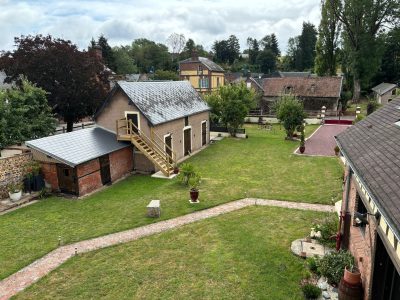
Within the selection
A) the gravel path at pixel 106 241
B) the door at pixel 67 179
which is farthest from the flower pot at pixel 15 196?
the gravel path at pixel 106 241

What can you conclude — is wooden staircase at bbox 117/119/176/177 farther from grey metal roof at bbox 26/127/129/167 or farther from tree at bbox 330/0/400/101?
tree at bbox 330/0/400/101

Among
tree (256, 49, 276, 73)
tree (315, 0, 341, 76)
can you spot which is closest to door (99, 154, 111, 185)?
tree (315, 0, 341, 76)

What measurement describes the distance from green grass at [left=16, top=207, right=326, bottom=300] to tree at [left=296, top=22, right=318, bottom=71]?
320ft

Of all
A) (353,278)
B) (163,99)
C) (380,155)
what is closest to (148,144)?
(163,99)

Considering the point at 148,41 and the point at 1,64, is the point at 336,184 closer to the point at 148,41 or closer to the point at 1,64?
the point at 1,64

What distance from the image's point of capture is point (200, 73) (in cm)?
6366

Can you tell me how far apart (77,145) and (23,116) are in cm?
754

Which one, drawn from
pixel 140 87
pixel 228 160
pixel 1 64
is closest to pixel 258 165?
pixel 228 160

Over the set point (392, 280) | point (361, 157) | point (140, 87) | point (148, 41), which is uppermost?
point (148, 41)

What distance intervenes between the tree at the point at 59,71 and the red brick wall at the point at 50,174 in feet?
41.7

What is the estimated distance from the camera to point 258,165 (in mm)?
23812

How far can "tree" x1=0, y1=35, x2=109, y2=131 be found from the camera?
29453 millimetres

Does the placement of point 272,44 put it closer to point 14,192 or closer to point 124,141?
point 124,141

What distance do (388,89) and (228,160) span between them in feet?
139
